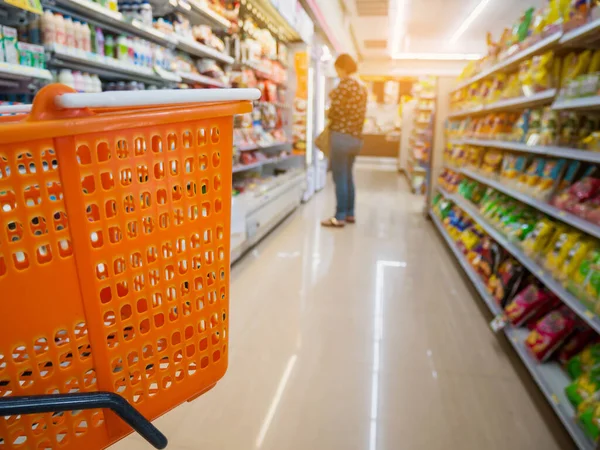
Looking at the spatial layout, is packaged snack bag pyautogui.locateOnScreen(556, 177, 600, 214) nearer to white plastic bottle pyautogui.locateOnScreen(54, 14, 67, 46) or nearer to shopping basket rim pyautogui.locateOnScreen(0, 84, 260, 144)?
shopping basket rim pyautogui.locateOnScreen(0, 84, 260, 144)

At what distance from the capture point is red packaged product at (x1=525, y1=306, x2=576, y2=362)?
1837 millimetres

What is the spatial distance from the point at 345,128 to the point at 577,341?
3293 millimetres

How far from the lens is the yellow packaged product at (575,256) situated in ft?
5.90

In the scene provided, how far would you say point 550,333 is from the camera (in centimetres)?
186

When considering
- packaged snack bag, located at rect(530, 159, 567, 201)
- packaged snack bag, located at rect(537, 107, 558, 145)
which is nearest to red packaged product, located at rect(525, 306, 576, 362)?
packaged snack bag, located at rect(530, 159, 567, 201)

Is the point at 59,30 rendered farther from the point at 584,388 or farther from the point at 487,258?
the point at 487,258

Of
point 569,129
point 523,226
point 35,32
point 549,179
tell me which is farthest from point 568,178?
point 35,32

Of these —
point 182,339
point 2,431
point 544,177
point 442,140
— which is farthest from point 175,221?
point 442,140

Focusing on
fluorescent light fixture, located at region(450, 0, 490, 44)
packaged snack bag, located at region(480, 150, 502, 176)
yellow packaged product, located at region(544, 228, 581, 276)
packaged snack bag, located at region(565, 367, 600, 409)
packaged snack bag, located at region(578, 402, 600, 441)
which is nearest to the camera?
packaged snack bag, located at region(578, 402, 600, 441)

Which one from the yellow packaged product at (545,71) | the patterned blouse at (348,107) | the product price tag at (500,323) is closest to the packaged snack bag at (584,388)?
the product price tag at (500,323)

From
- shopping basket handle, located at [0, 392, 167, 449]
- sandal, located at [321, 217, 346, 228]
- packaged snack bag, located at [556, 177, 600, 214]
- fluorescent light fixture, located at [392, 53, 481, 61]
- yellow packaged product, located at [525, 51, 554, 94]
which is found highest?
fluorescent light fixture, located at [392, 53, 481, 61]

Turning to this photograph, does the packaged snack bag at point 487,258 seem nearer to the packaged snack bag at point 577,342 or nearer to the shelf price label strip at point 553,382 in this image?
the shelf price label strip at point 553,382

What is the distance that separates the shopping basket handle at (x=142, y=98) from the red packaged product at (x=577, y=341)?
1847 mm

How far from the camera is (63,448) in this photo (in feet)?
2.01
